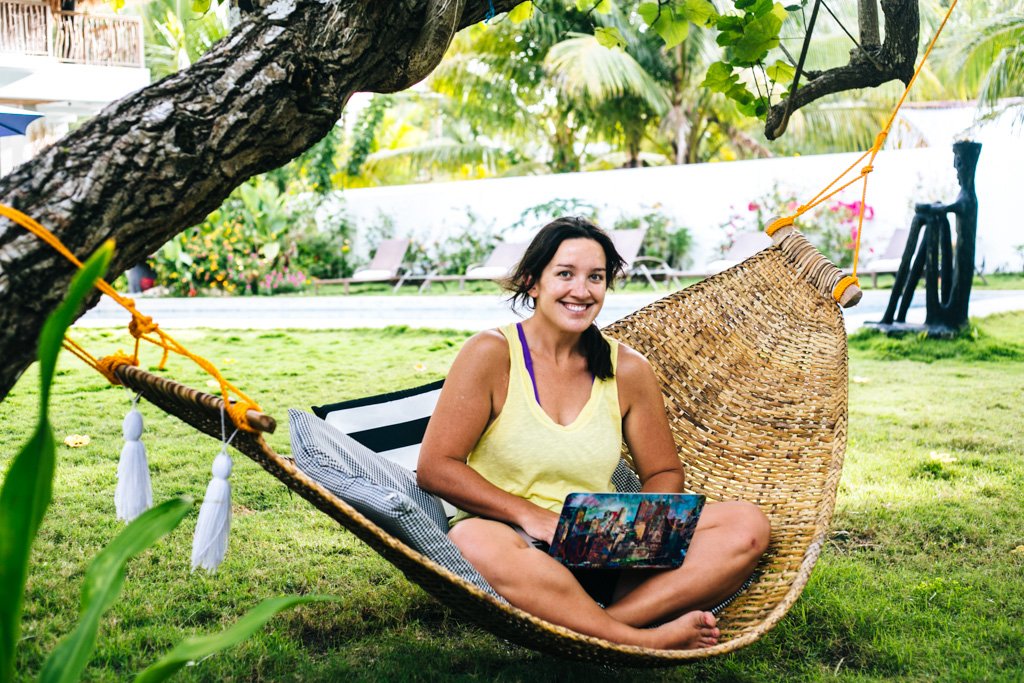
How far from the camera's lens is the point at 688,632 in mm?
1748

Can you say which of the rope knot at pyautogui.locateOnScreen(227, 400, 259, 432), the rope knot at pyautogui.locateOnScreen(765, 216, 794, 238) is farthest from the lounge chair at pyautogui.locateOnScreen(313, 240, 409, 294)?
the rope knot at pyautogui.locateOnScreen(227, 400, 259, 432)

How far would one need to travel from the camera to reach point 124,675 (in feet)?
5.92

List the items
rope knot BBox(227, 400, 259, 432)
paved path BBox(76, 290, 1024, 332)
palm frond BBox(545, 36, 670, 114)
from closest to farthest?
rope knot BBox(227, 400, 259, 432)
paved path BBox(76, 290, 1024, 332)
palm frond BBox(545, 36, 670, 114)

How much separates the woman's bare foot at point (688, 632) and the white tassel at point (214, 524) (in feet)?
2.53

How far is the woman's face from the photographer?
196cm

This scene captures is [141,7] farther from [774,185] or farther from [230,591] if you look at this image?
[230,591]

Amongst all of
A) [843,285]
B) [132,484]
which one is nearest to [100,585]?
[132,484]

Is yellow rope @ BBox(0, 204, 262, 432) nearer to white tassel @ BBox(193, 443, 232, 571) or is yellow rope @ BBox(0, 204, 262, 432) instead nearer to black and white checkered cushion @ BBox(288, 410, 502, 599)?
white tassel @ BBox(193, 443, 232, 571)

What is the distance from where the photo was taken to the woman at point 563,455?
1.72 meters

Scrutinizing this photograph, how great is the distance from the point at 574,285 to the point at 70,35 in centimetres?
1287

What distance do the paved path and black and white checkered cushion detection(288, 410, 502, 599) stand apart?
5291mm

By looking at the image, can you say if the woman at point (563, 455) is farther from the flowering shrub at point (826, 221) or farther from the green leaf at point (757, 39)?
the flowering shrub at point (826, 221)

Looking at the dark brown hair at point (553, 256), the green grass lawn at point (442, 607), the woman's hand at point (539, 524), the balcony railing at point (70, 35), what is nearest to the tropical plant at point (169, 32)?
the balcony railing at point (70, 35)

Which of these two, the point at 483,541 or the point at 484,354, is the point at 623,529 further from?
the point at 484,354
